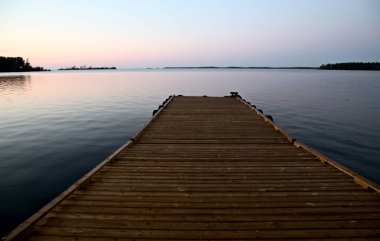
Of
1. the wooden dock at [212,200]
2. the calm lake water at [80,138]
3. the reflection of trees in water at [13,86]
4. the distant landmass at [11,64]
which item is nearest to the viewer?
the wooden dock at [212,200]

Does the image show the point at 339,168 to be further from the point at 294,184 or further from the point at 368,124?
the point at 368,124

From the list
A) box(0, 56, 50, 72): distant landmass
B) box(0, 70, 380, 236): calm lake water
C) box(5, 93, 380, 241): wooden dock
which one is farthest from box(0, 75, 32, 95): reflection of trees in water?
box(0, 56, 50, 72): distant landmass

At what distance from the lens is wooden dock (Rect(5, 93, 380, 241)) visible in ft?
15.1

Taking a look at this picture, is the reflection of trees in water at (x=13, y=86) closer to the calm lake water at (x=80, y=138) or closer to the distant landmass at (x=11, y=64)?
the calm lake water at (x=80, y=138)

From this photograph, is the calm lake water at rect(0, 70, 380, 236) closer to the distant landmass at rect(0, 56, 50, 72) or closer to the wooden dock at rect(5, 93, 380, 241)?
the wooden dock at rect(5, 93, 380, 241)

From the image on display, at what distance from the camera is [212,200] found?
576 cm

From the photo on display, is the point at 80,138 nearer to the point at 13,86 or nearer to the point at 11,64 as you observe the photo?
the point at 13,86

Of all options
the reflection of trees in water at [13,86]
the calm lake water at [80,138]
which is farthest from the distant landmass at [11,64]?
the calm lake water at [80,138]

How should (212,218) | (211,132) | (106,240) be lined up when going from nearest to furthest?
(106,240)
(212,218)
(211,132)

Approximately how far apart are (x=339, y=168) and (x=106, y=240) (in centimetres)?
607

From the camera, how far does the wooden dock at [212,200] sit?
4.62 meters

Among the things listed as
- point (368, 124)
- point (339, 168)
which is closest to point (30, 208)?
point (339, 168)

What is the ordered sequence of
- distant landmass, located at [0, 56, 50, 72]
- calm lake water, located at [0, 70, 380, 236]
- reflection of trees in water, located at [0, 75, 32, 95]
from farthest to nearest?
distant landmass, located at [0, 56, 50, 72]
reflection of trees in water, located at [0, 75, 32, 95]
calm lake water, located at [0, 70, 380, 236]

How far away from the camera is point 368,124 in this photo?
21.6m
